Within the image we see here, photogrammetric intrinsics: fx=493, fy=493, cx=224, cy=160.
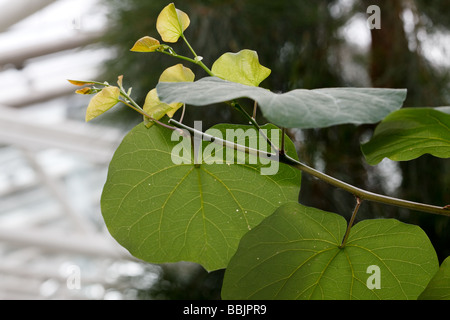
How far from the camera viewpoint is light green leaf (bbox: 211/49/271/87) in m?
0.19

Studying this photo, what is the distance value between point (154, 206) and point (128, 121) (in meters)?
0.52

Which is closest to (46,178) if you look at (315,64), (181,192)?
(315,64)

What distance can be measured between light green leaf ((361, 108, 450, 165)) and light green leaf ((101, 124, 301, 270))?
37mm

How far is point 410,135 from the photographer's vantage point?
6.8 inches

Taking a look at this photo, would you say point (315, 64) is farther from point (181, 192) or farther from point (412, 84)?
point (181, 192)

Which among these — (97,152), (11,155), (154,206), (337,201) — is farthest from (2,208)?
(154,206)

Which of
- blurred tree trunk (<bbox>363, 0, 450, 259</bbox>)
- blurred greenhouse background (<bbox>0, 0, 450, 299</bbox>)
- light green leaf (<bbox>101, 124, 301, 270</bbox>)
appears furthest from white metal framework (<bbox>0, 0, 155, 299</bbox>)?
light green leaf (<bbox>101, 124, 301, 270</bbox>)

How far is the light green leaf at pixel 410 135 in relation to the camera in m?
0.15

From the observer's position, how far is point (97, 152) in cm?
201

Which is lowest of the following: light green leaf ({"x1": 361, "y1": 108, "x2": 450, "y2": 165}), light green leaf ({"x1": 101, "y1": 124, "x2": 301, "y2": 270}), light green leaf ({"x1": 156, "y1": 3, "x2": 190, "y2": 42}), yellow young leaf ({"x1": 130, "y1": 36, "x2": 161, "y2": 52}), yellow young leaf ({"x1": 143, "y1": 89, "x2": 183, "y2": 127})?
light green leaf ({"x1": 101, "y1": 124, "x2": 301, "y2": 270})

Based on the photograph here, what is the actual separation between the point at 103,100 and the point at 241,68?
0.05 metres

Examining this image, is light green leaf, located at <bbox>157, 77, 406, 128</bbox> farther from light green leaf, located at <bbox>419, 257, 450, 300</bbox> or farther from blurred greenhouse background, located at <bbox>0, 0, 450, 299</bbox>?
blurred greenhouse background, located at <bbox>0, 0, 450, 299</bbox>

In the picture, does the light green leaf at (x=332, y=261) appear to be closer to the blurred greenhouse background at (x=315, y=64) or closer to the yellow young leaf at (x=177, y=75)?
the yellow young leaf at (x=177, y=75)

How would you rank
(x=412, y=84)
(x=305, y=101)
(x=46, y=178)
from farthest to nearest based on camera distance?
(x=46, y=178) → (x=412, y=84) → (x=305, y=101)
